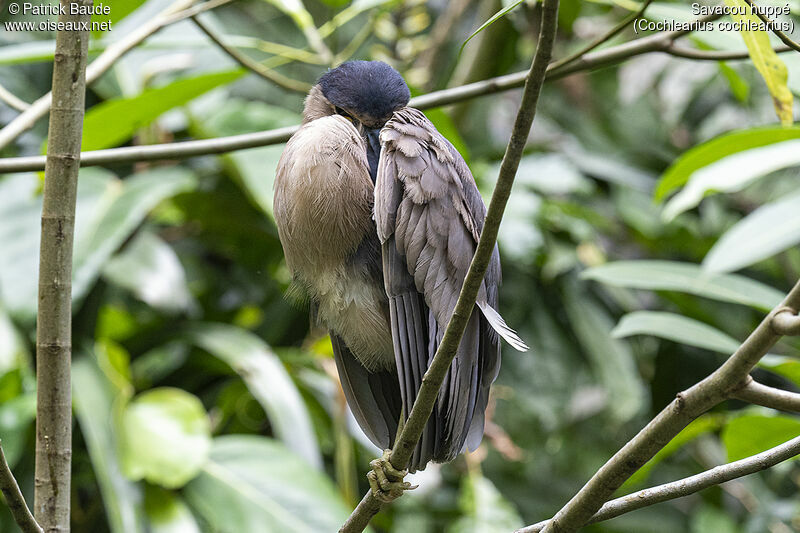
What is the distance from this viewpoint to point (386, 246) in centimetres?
114

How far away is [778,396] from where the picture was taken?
0.70 meters

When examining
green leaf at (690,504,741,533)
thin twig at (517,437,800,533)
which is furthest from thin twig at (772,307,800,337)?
green leaf at (690,504,741,533)

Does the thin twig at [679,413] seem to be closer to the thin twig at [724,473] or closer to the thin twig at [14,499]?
the thin twig at [724,473]

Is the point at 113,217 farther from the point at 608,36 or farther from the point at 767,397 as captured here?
the point at 767,397

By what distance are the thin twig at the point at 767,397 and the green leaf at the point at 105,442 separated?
62.0 inches

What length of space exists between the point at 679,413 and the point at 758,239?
0.97m

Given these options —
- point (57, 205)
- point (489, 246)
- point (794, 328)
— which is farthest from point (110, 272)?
point (794, 328)

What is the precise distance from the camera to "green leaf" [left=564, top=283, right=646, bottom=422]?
2.46 m

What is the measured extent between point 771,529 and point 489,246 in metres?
2.20

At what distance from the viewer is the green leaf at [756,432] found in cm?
129

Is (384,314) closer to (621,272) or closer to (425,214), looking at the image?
→ (425,214)

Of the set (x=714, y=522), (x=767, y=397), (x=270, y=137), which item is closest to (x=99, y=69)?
(x=270, y=137)

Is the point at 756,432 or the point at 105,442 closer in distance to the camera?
the point at 756,432

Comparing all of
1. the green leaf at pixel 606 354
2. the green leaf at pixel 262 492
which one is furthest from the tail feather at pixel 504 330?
the green leaf at pixel 606 354
